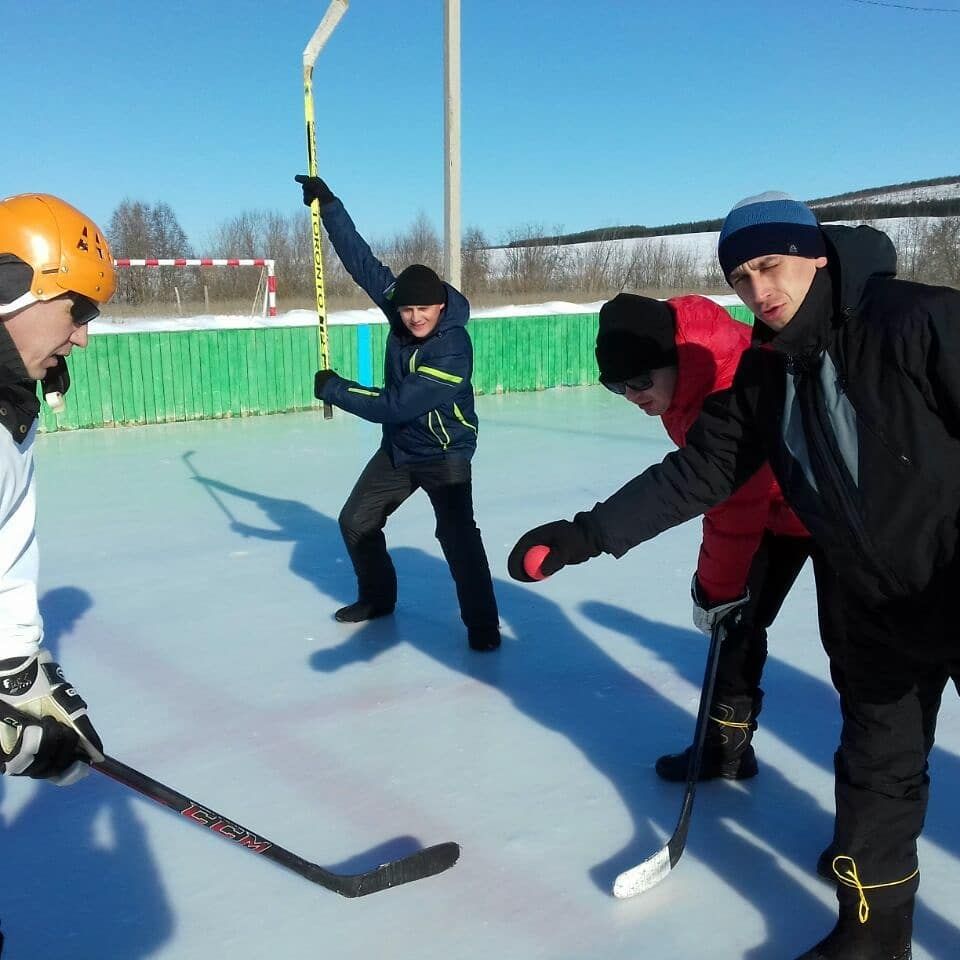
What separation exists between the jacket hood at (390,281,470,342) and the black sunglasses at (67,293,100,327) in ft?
6.20

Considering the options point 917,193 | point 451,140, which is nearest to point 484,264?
point 451,140

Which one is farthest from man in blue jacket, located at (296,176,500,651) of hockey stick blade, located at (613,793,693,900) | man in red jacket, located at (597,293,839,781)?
hockey stick blade, located at (613,793,693,900)

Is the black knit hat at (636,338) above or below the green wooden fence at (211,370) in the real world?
above

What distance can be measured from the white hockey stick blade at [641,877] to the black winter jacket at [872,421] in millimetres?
891

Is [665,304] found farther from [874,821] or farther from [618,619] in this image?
[618,619]

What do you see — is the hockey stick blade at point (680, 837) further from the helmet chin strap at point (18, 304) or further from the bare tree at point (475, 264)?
the bare tree at point (475, 264)

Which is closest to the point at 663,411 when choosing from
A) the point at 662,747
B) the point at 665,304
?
the point at 665,304

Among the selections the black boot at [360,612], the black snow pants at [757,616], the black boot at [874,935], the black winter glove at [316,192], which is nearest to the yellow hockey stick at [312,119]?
the black winter glove at [316,192]

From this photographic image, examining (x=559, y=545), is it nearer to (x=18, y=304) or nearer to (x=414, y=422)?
(x=18, y=304)

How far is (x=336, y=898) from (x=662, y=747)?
48.7 inches

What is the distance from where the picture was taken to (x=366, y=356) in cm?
1103

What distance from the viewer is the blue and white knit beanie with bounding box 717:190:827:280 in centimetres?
180

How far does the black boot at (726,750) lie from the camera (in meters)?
2.83

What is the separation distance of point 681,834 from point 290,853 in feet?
3.32
